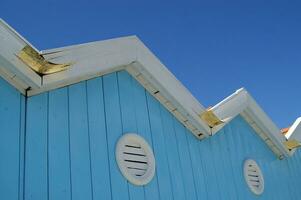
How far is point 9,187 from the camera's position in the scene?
3.53m

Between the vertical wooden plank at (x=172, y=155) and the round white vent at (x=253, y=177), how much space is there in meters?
1.39

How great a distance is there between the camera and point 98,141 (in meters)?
4.36

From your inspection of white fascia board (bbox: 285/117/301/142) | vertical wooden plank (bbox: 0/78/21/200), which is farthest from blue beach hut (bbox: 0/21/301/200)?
white fascia board (bbox: 285/117/301/142)

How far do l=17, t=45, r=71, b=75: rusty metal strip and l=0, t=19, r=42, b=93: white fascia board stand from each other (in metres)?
0.03

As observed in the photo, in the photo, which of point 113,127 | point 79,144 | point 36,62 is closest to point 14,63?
point 36,62

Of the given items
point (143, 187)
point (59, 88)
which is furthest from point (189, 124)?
point (59, 88)

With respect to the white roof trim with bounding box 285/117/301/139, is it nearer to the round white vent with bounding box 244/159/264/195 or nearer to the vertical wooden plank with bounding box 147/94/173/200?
the round white vent with bounding box 244/159/264/195

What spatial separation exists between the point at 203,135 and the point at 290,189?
2116 millimetres

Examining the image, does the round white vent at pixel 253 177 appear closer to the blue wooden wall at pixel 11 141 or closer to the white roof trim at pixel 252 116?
the white roof trim at pixel 252 116

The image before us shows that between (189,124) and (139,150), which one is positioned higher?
(189,124)

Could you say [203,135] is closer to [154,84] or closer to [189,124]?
[189,124]

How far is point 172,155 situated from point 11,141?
6.68 ft

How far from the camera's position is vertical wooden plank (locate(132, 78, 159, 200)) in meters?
4.62

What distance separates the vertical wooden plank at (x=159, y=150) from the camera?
4.79 m
